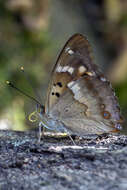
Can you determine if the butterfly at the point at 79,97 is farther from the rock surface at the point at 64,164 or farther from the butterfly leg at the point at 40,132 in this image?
the rock surface at the point at 64,164

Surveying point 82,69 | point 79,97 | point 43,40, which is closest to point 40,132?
point 79,97

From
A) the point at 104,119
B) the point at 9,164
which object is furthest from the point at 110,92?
the point at 9,164

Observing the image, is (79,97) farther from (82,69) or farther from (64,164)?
(64,164)

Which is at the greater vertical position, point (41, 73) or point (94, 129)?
point (41, 73)

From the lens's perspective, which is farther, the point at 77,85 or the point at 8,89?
the point at 8,89

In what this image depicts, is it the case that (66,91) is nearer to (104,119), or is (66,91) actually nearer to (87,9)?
(104,119)

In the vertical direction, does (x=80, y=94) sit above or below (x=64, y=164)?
above

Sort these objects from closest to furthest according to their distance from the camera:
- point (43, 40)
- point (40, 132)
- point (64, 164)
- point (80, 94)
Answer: point (64, 164)
point (40, 132)
point (80, 94)
point (43, 40)
